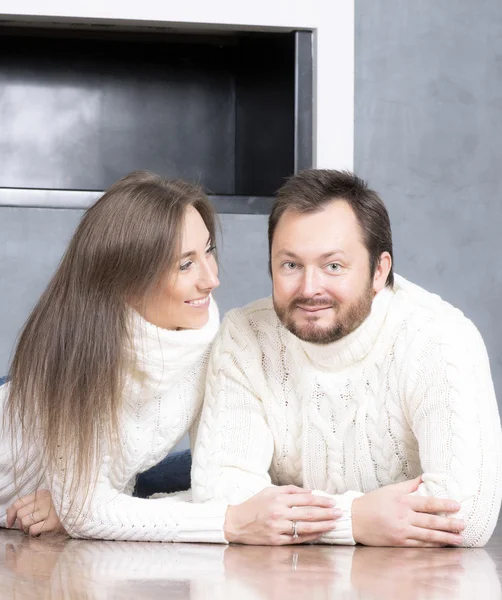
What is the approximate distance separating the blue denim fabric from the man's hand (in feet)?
2.23

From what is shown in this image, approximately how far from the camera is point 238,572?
1.58 meters

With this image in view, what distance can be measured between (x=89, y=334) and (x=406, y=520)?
0.62 m

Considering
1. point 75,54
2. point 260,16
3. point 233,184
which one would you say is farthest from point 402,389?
point 75,54

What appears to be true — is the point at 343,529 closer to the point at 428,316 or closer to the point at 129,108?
the point at 428,316

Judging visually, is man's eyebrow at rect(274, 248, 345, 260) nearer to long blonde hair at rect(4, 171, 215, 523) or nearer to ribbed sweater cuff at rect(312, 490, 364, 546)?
long blonde hair at rect(4, 171, 215, 523)

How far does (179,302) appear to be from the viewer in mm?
A: 1947

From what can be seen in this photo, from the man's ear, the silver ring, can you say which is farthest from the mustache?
the silver ring

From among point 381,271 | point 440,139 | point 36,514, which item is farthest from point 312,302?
point 440,139

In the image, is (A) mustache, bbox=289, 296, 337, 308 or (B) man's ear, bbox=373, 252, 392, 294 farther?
(B) man's ear, bbox=373, 252, 392, 294

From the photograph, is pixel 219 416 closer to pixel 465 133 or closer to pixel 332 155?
pixel 332 155

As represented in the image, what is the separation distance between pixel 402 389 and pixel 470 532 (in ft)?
0.85

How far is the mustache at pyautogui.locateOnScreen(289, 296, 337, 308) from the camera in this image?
1851 millimetres

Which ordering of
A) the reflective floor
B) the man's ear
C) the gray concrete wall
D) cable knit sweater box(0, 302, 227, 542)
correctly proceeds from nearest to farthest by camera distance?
the reflective floor → cable knit sweater box(0, 302, 227, 542) → the man's ear → the gray concrete wall

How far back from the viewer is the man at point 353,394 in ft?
5.81
